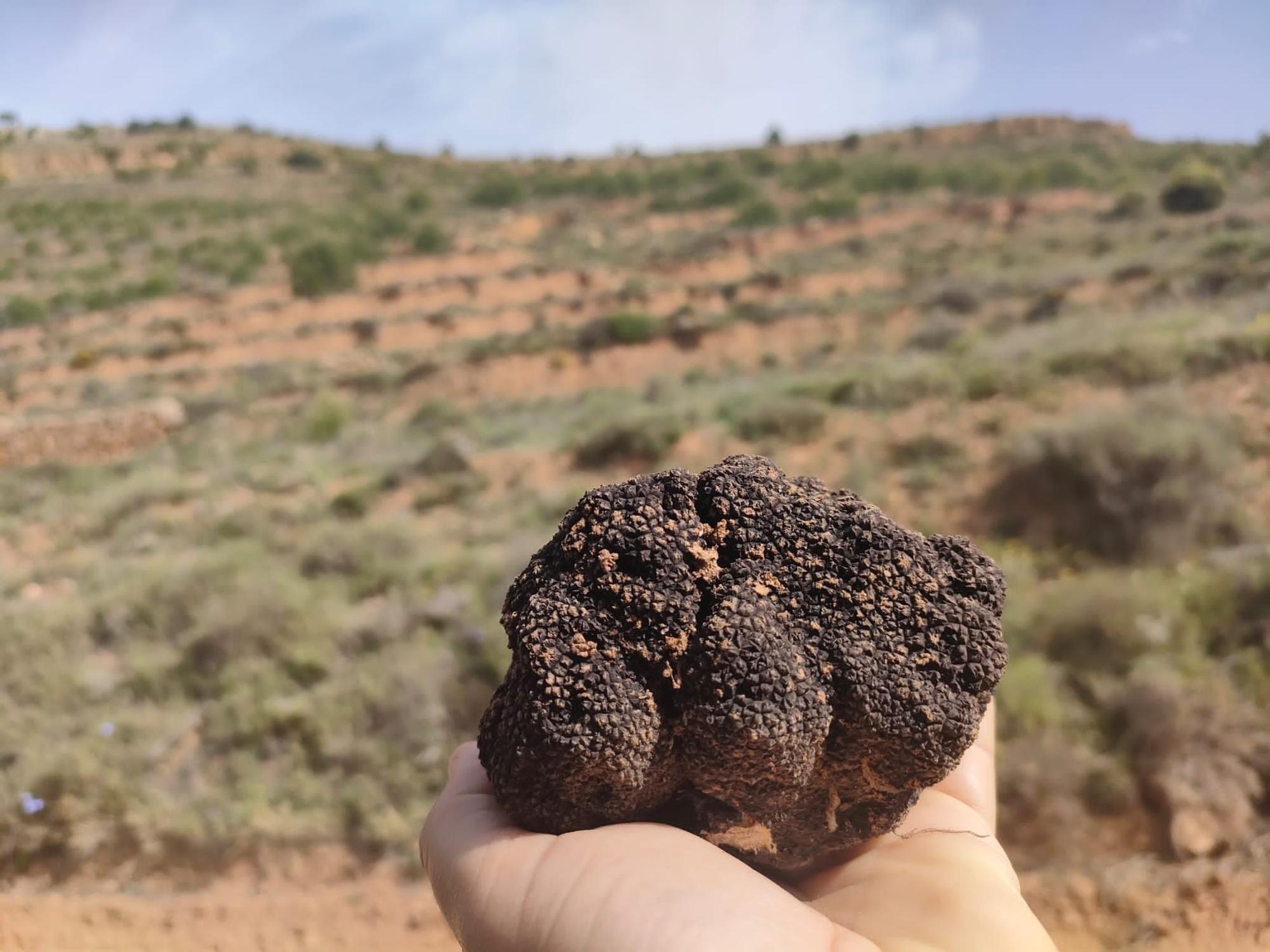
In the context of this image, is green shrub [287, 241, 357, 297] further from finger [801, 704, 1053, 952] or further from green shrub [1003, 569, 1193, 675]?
finger [801, 704, 1053, 952]

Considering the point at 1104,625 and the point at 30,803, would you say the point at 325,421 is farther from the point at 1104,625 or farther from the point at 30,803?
the point at 1104,625

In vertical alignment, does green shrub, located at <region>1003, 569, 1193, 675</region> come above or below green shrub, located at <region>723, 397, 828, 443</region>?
below

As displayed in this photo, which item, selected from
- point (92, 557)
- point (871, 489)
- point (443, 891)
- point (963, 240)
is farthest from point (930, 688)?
point (963, 240)

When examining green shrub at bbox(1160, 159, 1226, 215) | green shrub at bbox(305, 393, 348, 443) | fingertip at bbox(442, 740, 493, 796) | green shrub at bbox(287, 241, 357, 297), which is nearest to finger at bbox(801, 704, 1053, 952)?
fingertip at bbox(442, 740, 493, 796)

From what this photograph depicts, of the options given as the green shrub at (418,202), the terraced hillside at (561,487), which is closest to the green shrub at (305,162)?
the green shrub at (418,202)

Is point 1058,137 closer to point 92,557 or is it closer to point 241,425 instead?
point 241,425
